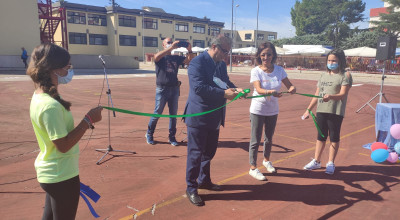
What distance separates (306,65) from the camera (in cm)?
3550

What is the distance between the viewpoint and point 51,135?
75.6 inches

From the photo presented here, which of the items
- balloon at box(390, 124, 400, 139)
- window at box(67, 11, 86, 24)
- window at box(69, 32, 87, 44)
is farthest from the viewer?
window at box(69, 32, 87, 44)

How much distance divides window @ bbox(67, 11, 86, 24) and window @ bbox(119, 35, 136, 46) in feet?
22.5

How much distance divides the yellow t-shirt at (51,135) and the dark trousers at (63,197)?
0.05 meters

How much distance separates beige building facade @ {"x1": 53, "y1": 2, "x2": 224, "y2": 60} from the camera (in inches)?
1888

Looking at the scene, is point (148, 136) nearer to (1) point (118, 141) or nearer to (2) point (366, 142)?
(1) point (118, 141)

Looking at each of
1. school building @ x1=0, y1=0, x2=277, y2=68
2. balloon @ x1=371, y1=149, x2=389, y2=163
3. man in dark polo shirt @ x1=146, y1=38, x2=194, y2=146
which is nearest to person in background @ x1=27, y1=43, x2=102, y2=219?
man in dark polo shirt @ x1=146, y1=38, x2=194, y2=146

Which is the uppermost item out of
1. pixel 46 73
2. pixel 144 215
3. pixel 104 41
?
pixel 104 41

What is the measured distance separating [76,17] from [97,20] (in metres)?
3.88

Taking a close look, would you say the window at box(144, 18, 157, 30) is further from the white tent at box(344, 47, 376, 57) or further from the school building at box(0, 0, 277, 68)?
the white tent at box(344, 47, 376, 57)

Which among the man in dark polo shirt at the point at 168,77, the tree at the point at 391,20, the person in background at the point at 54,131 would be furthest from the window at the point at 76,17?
the person in background at the point at 54,131

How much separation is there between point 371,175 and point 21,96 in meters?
13.0

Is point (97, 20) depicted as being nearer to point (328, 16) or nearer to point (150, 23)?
point (150, 23)

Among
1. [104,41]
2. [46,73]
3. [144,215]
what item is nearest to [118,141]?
[144,215]
